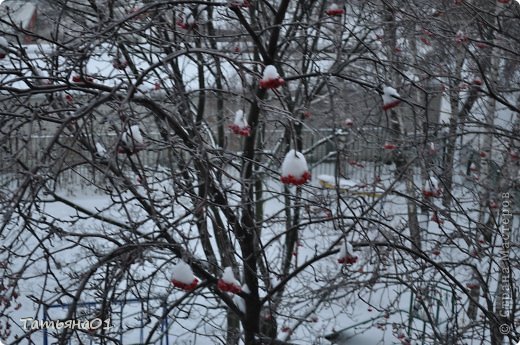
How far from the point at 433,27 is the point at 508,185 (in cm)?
219

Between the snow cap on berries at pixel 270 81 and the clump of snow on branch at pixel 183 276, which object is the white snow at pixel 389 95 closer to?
the snow cap on berries at pixel 270 81

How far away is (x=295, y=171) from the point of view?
8.11 feet

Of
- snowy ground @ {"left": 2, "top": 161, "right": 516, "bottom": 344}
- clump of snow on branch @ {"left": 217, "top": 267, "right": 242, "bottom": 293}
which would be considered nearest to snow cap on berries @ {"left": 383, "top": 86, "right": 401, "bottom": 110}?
snowy ground @ {"left": 2, "top": 161, "right": 516, "bottom": 344}

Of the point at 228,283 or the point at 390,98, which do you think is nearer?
the point at 228,283

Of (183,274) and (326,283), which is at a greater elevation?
(326,283)

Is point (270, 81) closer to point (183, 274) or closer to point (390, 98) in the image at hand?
point (390, 98)

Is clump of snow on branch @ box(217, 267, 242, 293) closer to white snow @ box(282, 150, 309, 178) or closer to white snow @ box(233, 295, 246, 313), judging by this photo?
white snow @ box(282, 150, 309, 178)

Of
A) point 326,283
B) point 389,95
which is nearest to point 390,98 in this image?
point 389,95

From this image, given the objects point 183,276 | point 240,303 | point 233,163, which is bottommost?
point 183,276

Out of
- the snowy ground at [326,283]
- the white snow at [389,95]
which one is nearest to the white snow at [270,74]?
the white snow at [389,95]

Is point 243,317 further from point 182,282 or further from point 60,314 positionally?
point 60,314

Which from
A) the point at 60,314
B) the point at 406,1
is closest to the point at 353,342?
the point at 60,314

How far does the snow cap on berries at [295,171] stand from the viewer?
2.47m

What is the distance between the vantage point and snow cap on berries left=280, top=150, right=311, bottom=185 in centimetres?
247
